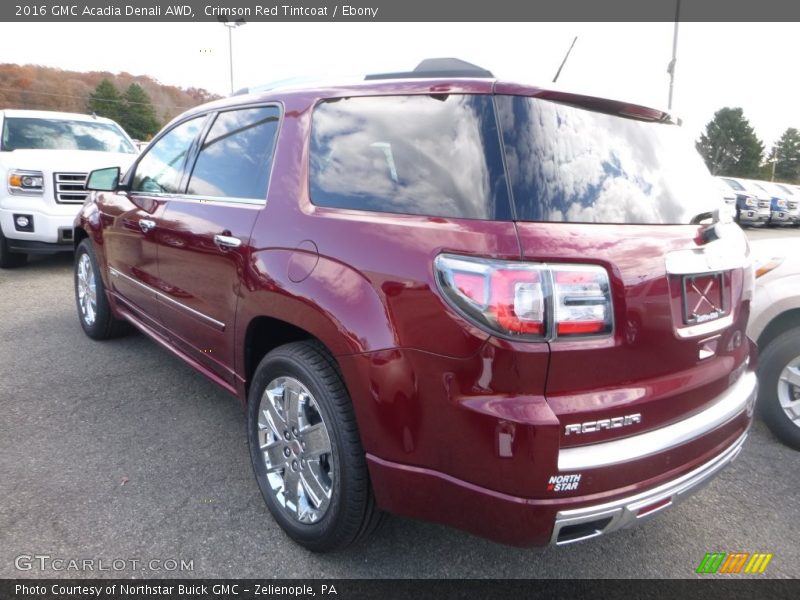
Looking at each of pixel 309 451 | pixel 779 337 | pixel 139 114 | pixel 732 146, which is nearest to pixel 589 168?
pixel 309 451

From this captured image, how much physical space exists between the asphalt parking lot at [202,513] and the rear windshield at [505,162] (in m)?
1.41

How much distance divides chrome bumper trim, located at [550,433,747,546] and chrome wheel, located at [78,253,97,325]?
4.19 metres

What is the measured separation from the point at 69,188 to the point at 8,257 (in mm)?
1341

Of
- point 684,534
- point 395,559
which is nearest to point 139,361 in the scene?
point 395,559

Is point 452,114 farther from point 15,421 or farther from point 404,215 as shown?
point 15,421

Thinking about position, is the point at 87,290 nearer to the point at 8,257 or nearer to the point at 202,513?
the point at 202,513

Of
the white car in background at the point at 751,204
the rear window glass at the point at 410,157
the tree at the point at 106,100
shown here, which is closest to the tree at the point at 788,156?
the white car in background at the point at 751,204

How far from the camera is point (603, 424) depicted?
167 cm

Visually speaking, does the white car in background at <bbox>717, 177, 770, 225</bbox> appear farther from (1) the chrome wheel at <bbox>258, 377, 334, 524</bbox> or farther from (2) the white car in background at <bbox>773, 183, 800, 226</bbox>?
(1) the chrome wheel at <bbox>258, 377, 334, 524</bbox>

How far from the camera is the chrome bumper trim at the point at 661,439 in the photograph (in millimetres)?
1629

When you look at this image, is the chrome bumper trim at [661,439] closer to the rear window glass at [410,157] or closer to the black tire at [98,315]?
the rear window glass at [410,157]

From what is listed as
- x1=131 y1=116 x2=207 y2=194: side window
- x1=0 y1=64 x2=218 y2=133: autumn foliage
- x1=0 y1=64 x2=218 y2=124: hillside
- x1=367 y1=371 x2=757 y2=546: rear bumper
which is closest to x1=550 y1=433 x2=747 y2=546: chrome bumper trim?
x1=367 y1=371 x2=757 y2=546: rear bumper

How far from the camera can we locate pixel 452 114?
1.87 m

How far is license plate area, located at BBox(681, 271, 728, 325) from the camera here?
6.07 feet
